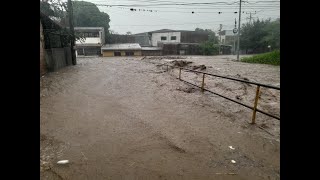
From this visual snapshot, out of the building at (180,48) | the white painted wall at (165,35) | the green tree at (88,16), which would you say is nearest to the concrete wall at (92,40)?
the green tree at (88,16)

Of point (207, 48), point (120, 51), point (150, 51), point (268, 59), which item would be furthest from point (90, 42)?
point (268, 59)

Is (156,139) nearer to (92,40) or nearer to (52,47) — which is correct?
(52,47)

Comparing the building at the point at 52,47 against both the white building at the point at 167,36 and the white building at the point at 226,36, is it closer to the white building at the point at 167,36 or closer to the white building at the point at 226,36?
the white building at the point at 167,36

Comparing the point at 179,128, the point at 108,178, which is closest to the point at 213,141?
the point at 179,128

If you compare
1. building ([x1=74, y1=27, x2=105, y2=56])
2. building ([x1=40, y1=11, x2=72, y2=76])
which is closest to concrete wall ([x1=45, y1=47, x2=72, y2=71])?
building ([x1=40, y1=11, x2=72, y2=76])

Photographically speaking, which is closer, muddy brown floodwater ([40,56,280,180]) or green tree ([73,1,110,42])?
muddy brown floodwater ([40,56,280,180])

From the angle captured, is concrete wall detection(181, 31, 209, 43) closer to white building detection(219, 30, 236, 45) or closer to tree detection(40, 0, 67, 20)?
white building detection(219, 30, 236, 45)

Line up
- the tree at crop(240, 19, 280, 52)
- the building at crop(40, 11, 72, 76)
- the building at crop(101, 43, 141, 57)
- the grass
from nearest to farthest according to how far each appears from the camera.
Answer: the building at crop(40, 11, 72, 76)
the grass
the building at crop(101, 43, 141, 57)
the tree at crop(240, 19, 280, 52)

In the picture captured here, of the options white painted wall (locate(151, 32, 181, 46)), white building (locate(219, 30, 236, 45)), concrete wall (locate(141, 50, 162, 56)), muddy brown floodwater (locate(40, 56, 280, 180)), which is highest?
white building (locate(219, 30, 236, 45))

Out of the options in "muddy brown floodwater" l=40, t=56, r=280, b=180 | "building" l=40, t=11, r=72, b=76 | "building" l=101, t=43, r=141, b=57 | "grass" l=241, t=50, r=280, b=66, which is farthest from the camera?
"building" l=101, t=43, r=141, b=57

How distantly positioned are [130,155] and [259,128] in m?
3.27

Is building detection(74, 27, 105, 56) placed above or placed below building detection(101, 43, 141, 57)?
above
